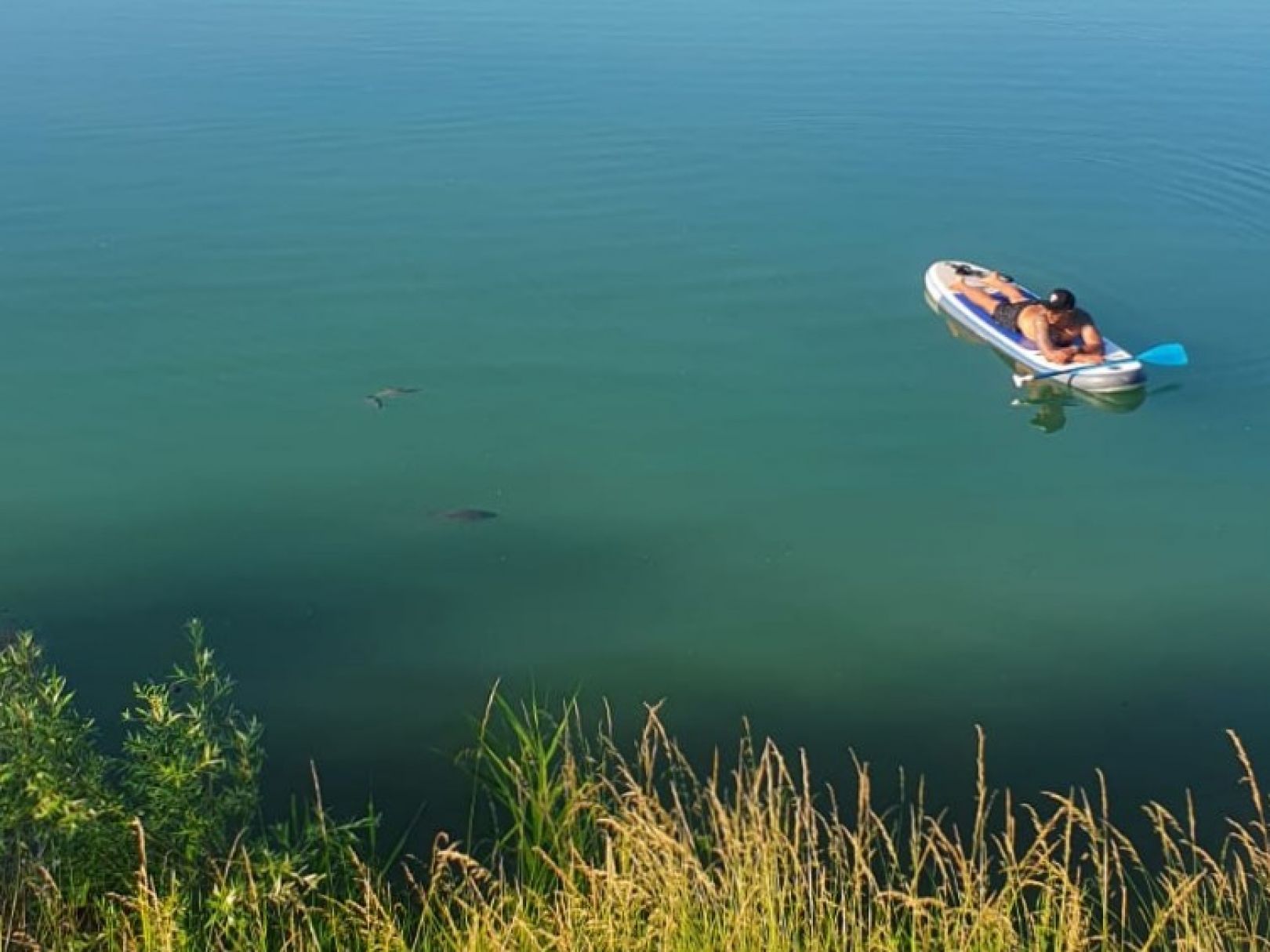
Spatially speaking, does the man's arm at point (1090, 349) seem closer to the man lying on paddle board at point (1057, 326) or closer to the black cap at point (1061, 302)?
the man lying on paddle board at point (1057, 326)

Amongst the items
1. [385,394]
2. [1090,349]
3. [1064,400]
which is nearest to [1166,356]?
[1090,349]

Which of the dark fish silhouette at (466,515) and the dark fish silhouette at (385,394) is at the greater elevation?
the dark fish silhouette at (385,394)

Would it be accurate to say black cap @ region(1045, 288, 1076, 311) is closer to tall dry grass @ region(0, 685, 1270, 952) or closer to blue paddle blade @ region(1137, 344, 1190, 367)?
blue paddle blade @ region(1137, 344, 1190, 367)

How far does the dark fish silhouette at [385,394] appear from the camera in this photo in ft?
33.8

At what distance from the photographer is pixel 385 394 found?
10.4m

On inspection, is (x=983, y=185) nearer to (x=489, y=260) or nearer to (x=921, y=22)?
(x=489, y=260)

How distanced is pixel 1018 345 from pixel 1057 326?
35 cm

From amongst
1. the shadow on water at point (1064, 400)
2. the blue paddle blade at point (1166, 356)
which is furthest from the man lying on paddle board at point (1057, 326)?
the blue paddle blade at point (1166, 356)

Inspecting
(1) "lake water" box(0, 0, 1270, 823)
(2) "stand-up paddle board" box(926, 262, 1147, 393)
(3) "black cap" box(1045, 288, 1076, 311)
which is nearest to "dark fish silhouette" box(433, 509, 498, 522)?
(1) "lake water" box(0, 0, 1270, 823)

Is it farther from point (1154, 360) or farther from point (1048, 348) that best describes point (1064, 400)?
point (1154, 360)

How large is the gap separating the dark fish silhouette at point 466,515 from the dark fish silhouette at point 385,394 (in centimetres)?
152

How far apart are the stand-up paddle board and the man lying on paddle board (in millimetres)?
57

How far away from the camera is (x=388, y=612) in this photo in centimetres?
803

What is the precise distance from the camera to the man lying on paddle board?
10867 mm
